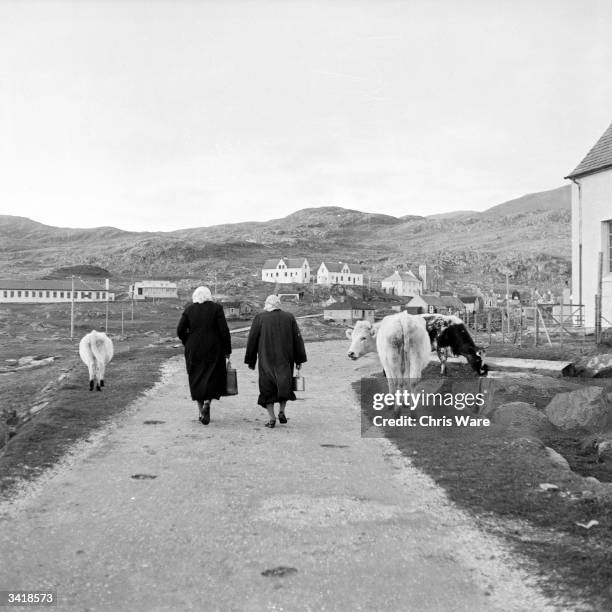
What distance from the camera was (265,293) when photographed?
146625 millimetres

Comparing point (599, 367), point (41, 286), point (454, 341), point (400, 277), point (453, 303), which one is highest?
point (400, 277)

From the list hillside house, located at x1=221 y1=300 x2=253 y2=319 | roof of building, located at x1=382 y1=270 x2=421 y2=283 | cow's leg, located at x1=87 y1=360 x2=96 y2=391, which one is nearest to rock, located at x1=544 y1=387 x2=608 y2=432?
cow's leg, located at x1=87 y1=360 x2=96 y2=391

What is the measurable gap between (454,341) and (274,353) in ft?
27.9

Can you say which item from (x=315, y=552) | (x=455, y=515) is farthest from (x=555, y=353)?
(x=315, y=552)

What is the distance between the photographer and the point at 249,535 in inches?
235

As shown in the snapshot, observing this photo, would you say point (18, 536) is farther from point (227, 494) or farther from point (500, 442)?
point (500, 442)

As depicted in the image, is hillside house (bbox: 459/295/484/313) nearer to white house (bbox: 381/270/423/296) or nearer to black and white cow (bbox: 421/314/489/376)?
→ white house (bbox: 381/270/423/296)

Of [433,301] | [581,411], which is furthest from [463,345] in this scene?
[433,301]

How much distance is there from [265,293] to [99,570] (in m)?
142

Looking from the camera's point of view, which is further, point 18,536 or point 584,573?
point 18,536

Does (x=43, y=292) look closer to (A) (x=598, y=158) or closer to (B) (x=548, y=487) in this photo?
(A) (x=598, y=158)

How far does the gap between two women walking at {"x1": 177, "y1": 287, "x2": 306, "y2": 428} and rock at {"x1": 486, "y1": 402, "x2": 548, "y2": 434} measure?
4.19 metres

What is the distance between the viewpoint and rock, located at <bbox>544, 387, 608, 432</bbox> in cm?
1242

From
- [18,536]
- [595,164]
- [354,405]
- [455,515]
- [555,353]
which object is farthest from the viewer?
[595,164]
